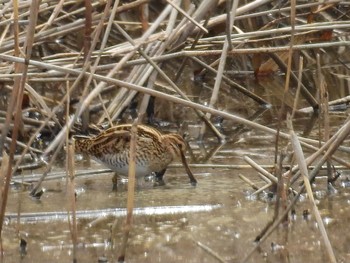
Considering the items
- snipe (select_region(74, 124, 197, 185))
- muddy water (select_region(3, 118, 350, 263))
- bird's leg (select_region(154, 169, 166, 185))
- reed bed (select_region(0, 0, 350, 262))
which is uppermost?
reed bed (select_region(0, 0, 350, 262))

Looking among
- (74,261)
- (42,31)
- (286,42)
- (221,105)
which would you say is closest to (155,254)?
(74,261)

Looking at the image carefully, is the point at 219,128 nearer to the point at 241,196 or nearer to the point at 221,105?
the point at 221,105

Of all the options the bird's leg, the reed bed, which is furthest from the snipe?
the reed bed

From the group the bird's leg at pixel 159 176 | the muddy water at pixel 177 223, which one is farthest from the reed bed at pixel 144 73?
the bird's leg at pixel 159 176

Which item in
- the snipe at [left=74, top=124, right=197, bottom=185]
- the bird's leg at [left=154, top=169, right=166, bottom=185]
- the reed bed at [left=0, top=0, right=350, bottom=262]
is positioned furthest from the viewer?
the bird's leg at [left=154, top=169, right=166, bottom=185]

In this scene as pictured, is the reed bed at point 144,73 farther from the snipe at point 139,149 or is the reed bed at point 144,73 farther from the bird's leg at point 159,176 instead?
the bird's leg at point 159,176

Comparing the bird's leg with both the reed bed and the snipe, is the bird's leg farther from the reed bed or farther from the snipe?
the reed bed

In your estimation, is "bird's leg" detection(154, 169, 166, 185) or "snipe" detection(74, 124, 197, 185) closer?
"snipe" detection(74, 124, 197, 185)
